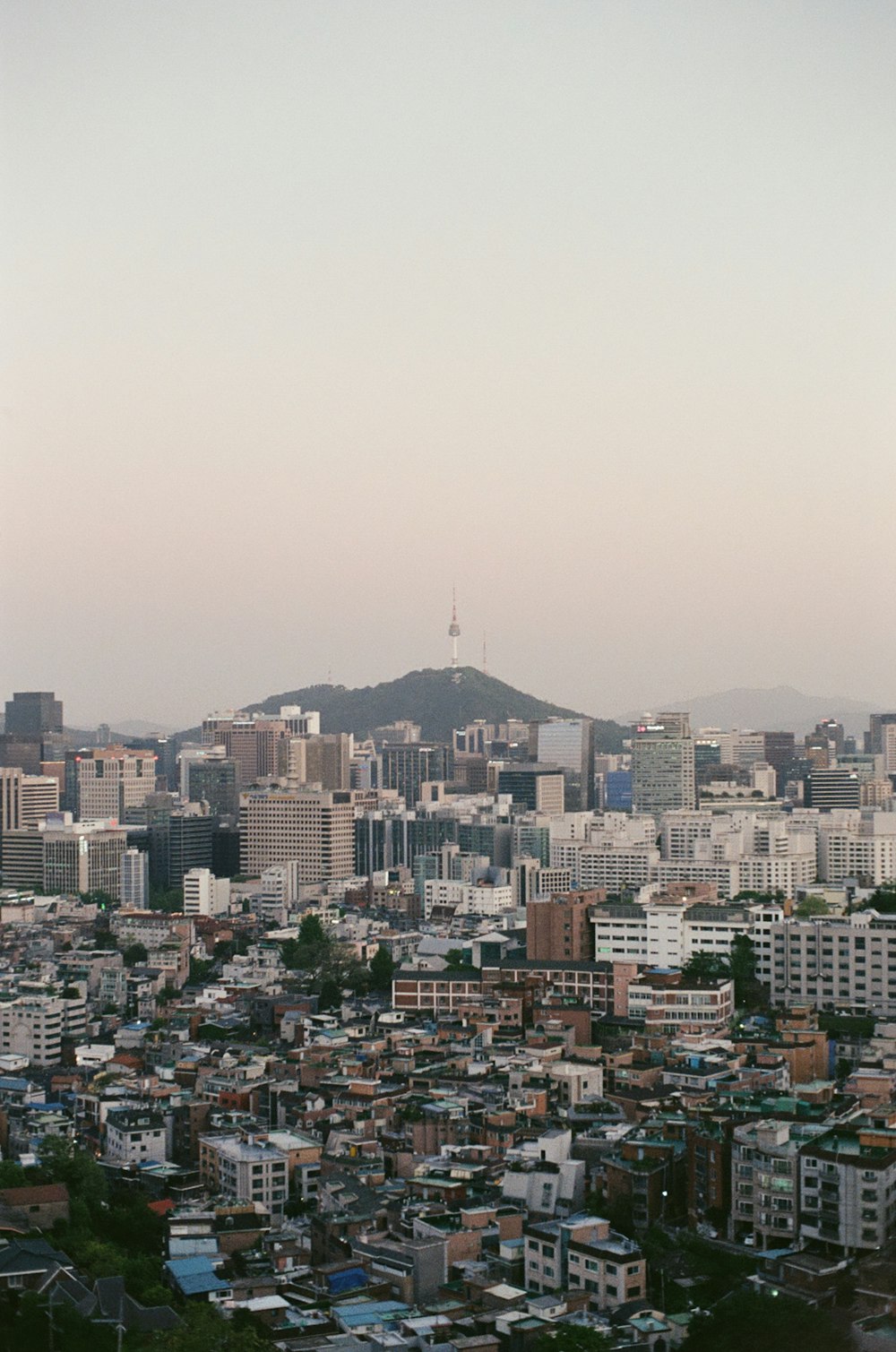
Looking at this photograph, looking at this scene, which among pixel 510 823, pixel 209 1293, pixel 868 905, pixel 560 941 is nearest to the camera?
pixel 209 1293

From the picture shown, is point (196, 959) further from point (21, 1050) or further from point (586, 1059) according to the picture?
point (586, 1059)

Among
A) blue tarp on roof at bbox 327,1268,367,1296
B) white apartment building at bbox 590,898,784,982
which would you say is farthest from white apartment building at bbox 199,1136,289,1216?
white apartment building at bbox 590,898,784,982

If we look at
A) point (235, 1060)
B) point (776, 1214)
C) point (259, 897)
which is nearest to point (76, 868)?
point (259, 897)

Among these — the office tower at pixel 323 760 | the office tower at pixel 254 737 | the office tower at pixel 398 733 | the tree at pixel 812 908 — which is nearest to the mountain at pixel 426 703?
the office tower at pixel 398 733

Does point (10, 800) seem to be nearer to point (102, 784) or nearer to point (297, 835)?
point (102, 784)

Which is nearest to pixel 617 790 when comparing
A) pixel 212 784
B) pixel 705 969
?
pixel 212 784

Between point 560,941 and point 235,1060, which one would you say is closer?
point 235,1060

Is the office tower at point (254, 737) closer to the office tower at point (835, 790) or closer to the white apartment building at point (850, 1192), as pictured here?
the office tower at point (835, 790)
